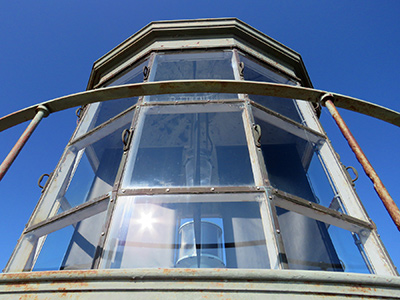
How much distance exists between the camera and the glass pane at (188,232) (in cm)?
201

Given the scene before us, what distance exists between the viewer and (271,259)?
190 centimetres

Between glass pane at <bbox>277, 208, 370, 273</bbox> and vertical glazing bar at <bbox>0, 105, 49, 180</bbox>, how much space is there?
193 cm

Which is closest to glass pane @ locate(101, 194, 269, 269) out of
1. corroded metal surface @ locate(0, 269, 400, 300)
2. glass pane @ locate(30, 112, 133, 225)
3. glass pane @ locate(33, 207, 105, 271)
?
glass pane @ locate(33, 207, 105, 271)

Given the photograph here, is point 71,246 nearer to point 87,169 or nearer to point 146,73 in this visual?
point 87,169

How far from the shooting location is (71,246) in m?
2.86

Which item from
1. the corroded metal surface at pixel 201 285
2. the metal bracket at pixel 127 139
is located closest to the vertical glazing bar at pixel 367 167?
the corroded metal surface at pixel 201 285

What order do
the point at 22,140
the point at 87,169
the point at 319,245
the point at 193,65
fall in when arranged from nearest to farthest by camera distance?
the point at 22,140 → the point at 319,245 → the point at 87,169 → the point at 193,65

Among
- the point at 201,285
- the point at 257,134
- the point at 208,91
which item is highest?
the point at 257,134

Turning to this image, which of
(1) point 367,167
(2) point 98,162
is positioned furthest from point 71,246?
(1) point 367,167

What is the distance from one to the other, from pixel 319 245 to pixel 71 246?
7.93 ft

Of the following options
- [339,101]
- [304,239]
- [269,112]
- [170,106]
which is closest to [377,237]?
[304,239]

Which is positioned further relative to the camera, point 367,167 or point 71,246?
point 71,246

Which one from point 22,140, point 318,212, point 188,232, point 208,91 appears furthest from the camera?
point 318,212

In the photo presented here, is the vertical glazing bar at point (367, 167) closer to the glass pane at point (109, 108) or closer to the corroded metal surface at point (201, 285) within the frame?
the corroded metal surface at point (201, 285)
